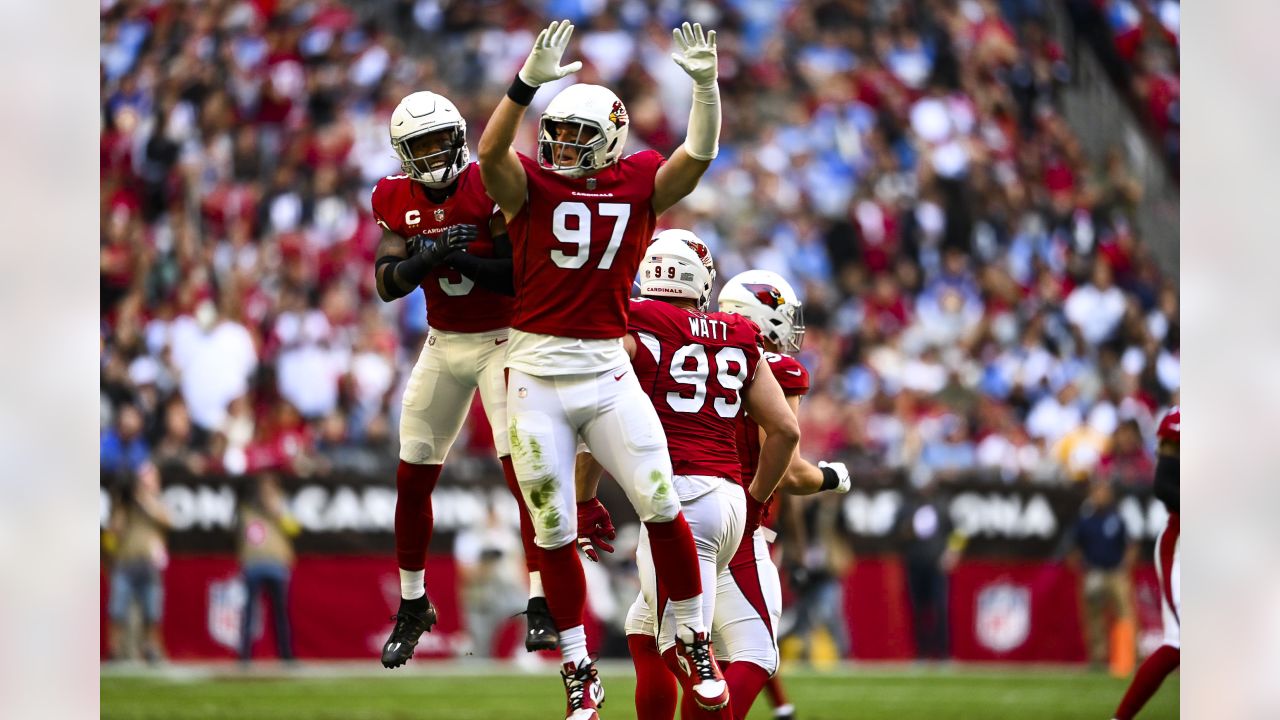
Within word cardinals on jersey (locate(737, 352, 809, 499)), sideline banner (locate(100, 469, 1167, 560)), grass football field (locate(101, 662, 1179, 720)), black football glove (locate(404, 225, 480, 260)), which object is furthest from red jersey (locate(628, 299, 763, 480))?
sideline banner (locate(100, 469, 1167, 560))

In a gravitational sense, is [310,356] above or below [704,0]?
below

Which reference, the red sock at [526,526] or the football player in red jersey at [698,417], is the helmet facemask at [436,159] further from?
the red sock at [526,526]

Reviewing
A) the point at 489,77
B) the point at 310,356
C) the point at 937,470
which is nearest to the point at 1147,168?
the point at 937,470

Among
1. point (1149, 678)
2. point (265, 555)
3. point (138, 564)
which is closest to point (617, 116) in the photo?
point (1149, 678)

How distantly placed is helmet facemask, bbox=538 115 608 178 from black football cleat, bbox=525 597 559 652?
1.63m

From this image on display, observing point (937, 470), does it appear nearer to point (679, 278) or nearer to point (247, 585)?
point (247, 585)

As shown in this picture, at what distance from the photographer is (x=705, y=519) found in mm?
6535

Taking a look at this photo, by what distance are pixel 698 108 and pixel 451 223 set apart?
1195 millimetres

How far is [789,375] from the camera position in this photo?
7.04 metres

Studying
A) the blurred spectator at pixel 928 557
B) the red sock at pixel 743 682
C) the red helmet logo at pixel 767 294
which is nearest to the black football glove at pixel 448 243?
the red helmet logo at pixel 767 294

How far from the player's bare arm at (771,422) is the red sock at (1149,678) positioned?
3.17 m

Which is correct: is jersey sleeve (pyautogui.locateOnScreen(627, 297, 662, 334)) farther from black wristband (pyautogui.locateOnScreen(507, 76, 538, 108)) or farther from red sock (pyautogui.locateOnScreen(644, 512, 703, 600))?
black wristband (pyautogui.locateOnScreen(507, 76, 538, 108))

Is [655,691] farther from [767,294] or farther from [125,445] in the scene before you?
[125,445]
